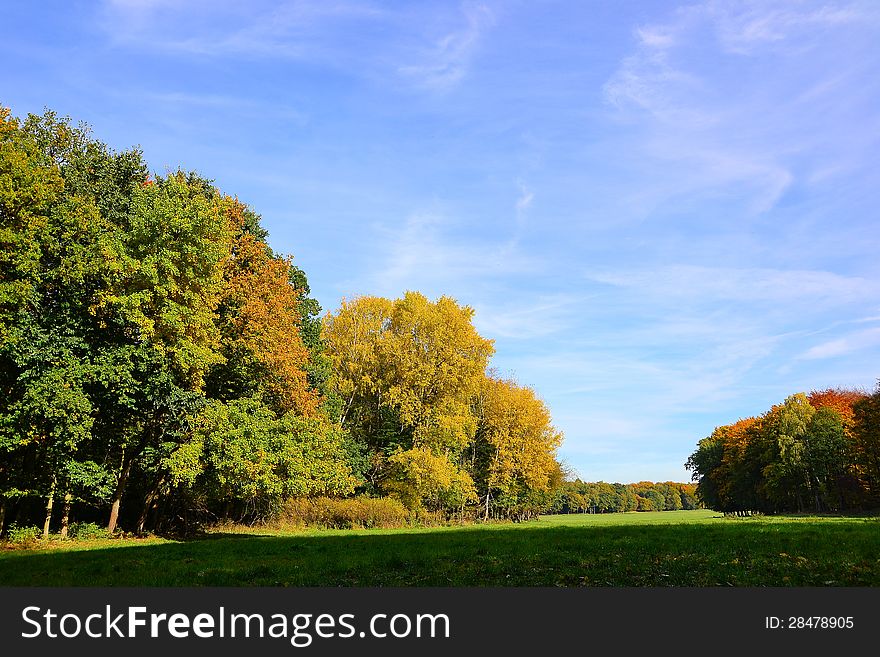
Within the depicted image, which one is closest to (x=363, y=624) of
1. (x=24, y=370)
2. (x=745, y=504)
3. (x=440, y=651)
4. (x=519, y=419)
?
(x=440, y=651)

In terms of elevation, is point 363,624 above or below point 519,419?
below

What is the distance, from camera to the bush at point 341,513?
147 feet

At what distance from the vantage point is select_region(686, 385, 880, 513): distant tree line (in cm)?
7336

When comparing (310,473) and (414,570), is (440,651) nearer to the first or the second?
(414,570)

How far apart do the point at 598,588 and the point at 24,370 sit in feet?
80.5

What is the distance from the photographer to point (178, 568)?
1545cm

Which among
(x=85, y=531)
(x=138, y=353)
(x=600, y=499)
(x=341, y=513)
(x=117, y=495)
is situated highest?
(x=138, y=353)

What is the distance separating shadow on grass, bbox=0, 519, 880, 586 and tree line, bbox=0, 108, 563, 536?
28.2ft

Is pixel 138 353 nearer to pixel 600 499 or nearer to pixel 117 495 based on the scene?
pixel 117 495

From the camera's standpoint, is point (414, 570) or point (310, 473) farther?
point (310, 473)

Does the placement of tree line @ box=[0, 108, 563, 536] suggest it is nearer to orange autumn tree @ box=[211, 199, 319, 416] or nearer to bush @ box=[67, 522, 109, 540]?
orange autumn tree @ box=[211, 199, 319, 416]

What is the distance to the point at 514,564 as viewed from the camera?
1433 cm

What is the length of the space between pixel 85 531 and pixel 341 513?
19.5 m

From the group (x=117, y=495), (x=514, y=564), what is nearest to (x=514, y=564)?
(x=514, y=564)
